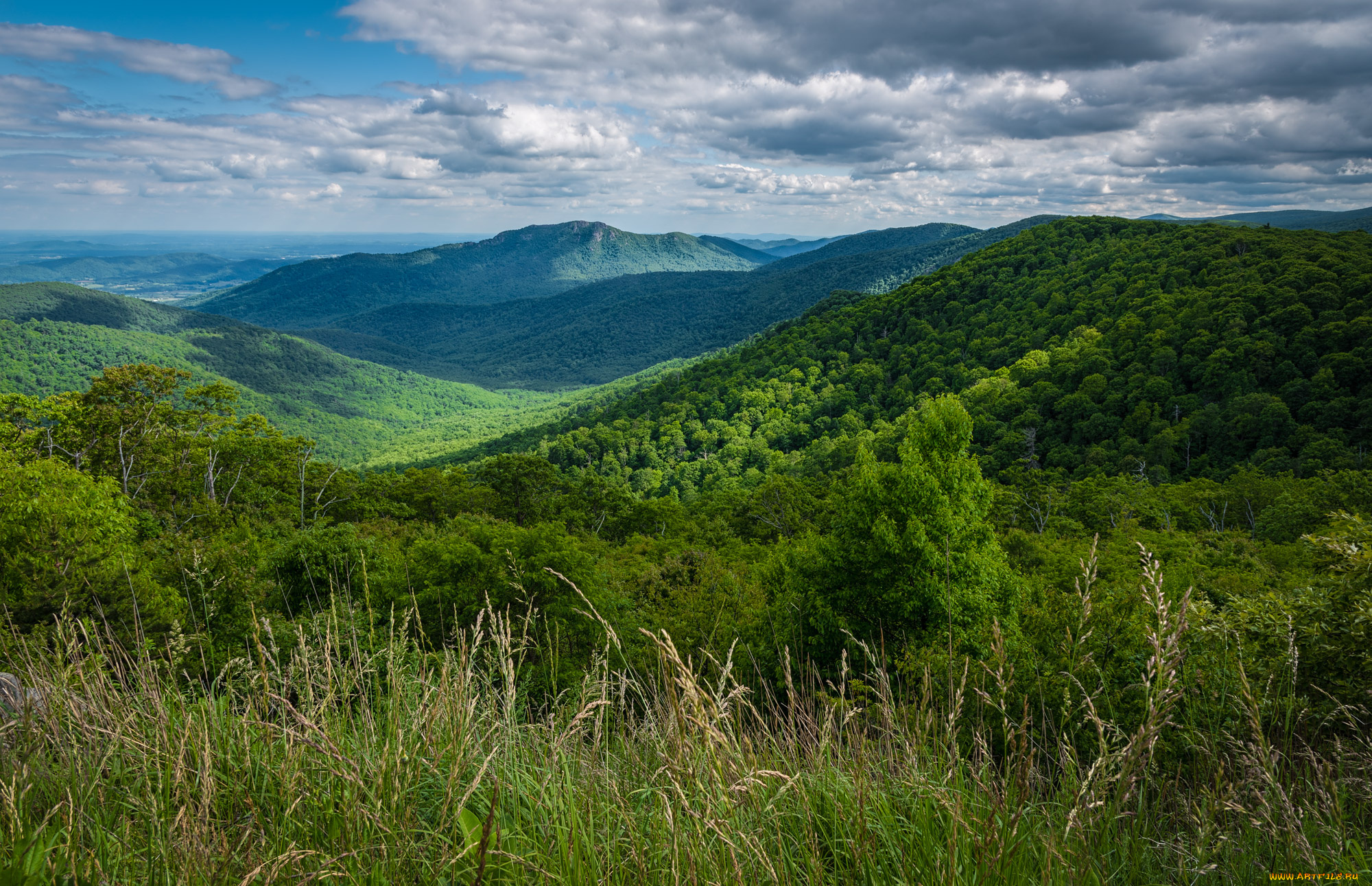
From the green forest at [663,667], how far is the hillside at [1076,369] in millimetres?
5493

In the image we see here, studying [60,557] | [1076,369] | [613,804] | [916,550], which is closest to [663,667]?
[613,804]

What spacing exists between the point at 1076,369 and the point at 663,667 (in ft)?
285

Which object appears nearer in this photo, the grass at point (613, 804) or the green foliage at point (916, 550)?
the grass at point (613, 804)

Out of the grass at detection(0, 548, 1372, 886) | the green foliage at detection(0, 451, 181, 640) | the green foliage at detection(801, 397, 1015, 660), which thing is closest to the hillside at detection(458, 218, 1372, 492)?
the green foliage at detection(801, 397, 1015, 660)

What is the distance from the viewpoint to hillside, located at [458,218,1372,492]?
59.9 metres

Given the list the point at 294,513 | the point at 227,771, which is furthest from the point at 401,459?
the point at 227,771

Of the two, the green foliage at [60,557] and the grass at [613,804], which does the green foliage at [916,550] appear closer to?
the grass at [613,804]

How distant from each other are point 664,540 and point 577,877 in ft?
112

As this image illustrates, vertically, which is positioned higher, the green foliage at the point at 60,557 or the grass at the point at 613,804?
the grass at the point at 613,804

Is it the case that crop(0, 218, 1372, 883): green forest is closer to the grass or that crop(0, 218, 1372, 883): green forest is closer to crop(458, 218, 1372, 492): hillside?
the grass

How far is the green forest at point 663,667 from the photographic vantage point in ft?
5.64

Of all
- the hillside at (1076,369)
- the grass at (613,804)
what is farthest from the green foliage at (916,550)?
the hillside at (1076,369)

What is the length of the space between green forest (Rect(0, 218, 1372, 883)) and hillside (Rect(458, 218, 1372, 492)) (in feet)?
18.0

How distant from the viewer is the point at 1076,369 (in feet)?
246
